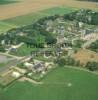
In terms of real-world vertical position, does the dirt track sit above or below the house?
below

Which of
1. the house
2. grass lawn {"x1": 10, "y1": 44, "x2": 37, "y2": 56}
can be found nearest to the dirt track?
grass lawn {"x1": 10, "y1": 44, "x2": 37, "y2": 56}

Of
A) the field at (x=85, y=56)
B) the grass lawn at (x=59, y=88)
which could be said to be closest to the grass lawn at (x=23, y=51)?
the field at (x=85, y=56)

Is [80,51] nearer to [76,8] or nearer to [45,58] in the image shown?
[45,58]

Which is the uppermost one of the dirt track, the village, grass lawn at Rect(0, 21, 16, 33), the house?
the house

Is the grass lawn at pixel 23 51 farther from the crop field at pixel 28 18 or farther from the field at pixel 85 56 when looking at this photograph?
the crop field at pixel 28 18

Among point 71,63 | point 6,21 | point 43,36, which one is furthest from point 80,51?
point 6,21

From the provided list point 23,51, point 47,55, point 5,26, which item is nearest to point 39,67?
point 47,55

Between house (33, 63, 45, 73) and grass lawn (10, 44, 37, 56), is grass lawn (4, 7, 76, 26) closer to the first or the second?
grass lawn (10, 44, 37, 56)
